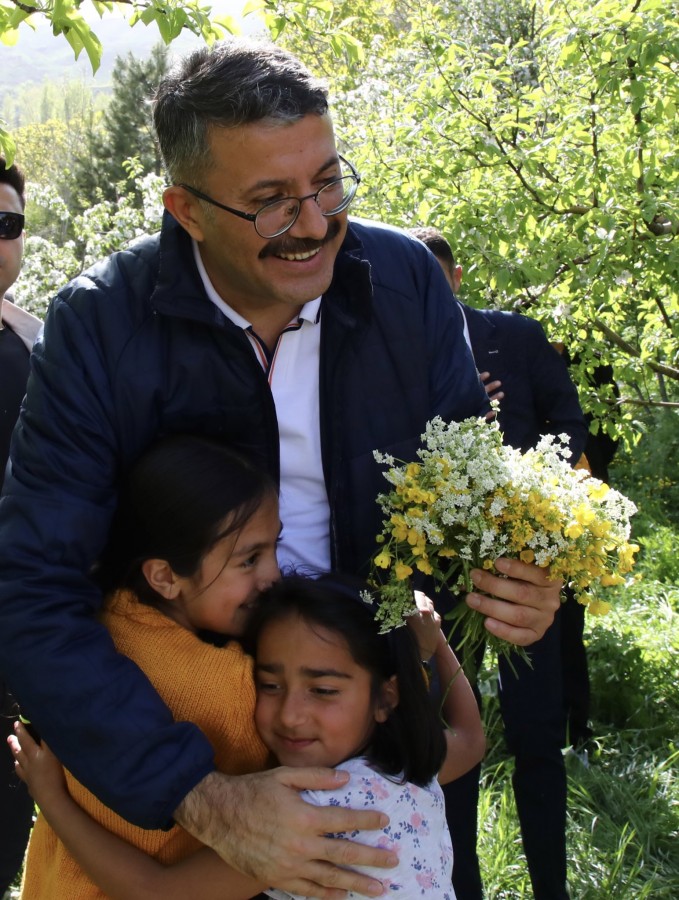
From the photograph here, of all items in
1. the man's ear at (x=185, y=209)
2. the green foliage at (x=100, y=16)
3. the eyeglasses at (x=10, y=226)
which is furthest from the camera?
the eyeglasses at (x=10, y=226)

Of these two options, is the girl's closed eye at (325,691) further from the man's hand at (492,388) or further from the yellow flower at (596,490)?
the man's hand at (492,388)

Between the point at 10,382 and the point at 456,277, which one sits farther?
the point at 456,277

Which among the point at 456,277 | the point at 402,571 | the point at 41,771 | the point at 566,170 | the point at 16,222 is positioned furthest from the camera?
the point at 566,170

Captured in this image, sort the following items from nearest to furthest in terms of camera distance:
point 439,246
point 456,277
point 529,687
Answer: point 529,687, point 439,246, point 456,277

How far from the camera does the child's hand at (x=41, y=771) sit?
2164mm

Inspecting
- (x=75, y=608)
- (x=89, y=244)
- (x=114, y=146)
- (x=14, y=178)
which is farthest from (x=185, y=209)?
(x=114, y=146)

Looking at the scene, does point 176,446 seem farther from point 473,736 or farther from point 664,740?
point 664,740

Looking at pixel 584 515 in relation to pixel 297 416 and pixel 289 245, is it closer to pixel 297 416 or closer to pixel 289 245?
pixel 297 416

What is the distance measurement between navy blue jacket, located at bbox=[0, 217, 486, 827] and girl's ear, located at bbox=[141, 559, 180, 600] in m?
0.13

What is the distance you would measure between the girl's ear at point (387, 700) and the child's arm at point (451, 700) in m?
0.14

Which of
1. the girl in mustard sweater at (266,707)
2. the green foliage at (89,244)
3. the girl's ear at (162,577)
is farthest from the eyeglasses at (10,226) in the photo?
the green foliage at (89,244)

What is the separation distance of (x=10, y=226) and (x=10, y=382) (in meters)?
0.52

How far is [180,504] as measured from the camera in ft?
7.23

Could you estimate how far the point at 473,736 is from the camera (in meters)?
2.48
